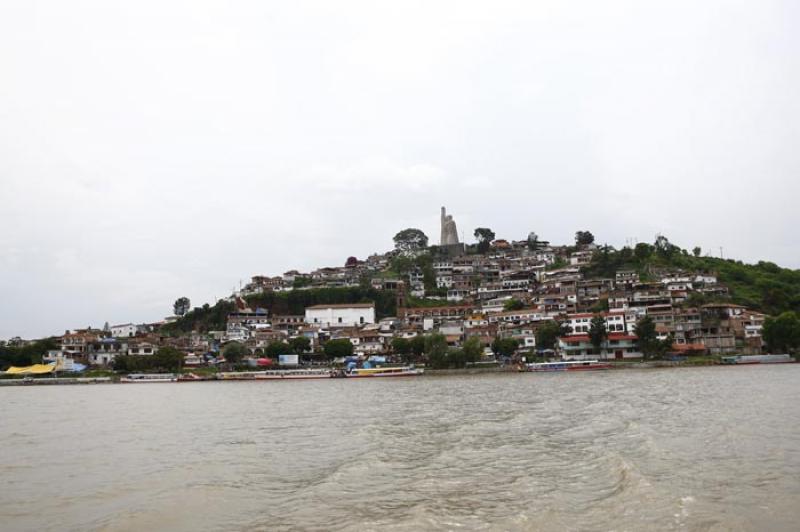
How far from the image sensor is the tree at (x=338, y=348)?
7350cm

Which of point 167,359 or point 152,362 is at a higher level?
point 167,359

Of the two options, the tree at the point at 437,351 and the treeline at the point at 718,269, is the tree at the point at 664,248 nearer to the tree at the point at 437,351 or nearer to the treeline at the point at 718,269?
the treeline at the point at 718,269

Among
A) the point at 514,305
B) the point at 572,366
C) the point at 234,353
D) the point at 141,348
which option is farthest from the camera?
the point at 514,305

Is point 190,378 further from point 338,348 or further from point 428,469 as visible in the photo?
point 428,469

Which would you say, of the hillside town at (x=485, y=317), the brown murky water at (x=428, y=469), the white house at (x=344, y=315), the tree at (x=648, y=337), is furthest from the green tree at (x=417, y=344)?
the brown murky water at (x=428, y=469)

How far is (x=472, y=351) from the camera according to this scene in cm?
6481

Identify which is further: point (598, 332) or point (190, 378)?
point (190, 378)

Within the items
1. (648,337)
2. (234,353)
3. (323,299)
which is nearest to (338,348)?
(234,353)

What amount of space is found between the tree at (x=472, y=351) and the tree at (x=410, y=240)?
59.2m

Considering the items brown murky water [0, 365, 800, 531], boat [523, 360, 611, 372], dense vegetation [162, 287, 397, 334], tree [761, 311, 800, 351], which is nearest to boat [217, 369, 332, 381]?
boat [523, 360, 611, 372]

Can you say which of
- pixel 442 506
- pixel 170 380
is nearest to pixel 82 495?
pixel 442 506

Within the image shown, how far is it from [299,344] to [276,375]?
859 centimetres

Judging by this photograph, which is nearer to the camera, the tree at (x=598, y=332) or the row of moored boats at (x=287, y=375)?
the tree at (x=598, y=332)

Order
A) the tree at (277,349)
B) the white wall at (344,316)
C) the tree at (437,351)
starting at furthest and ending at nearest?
the white wall at (344,316), the tree at (277,349), the tree at (437,351)
